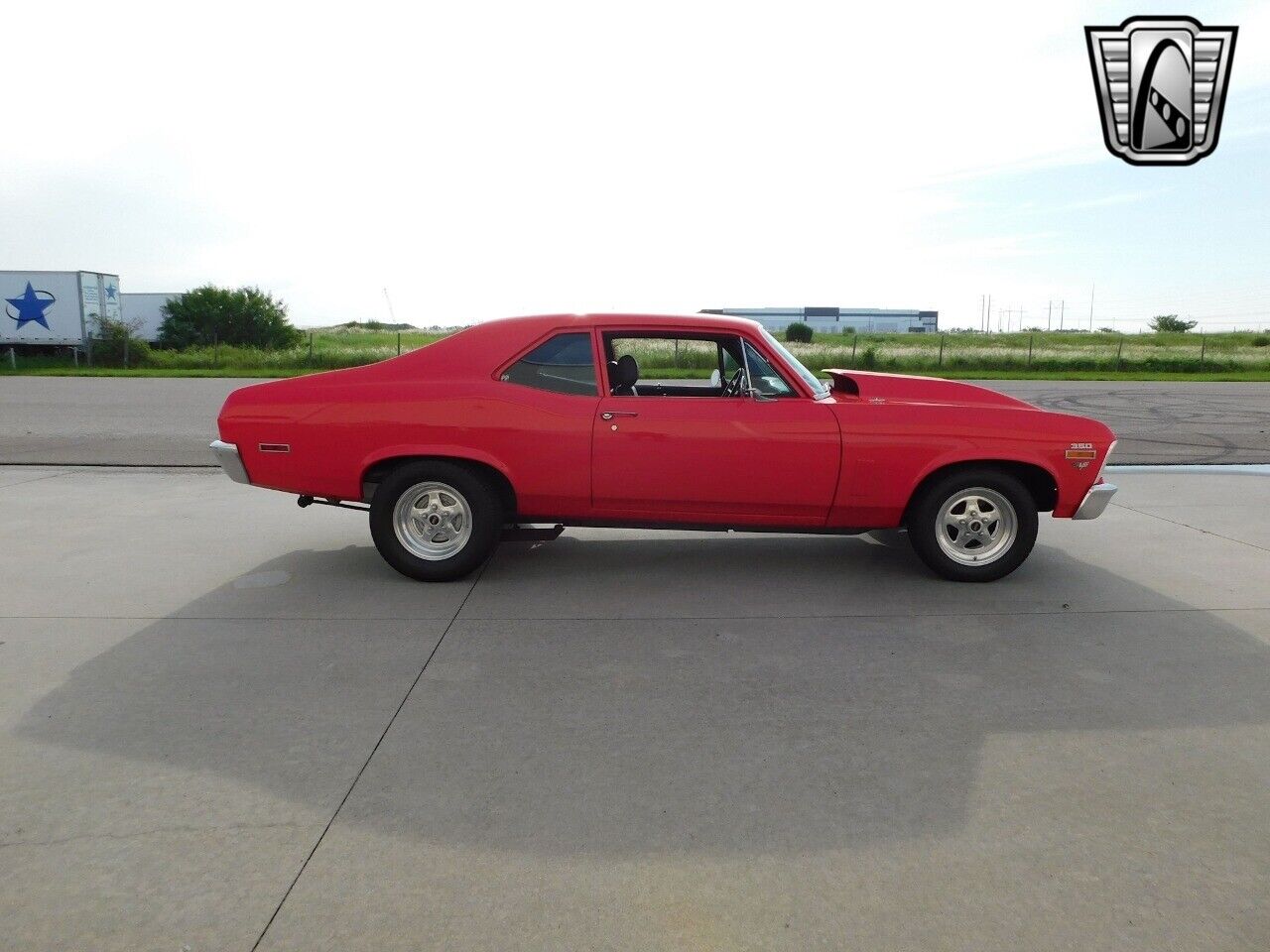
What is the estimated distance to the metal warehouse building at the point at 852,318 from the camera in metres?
125

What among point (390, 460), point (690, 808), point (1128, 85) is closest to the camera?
point (690, 808)

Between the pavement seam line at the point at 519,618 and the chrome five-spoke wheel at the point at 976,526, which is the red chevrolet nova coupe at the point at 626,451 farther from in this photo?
the pavement seam line at the point at 519,618

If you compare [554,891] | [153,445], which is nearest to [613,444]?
[554,891]

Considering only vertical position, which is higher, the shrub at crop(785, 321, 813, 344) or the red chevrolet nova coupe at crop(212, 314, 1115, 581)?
the shrub at crop(785, 321, 813, 344)

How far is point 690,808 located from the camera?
2.77m

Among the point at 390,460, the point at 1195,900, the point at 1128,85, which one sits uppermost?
the point at 1128,85

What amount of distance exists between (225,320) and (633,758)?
147ft

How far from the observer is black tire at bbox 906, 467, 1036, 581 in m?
5.20

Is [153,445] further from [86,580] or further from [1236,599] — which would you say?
[1236,599]

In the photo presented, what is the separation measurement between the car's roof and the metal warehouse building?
4556 inches

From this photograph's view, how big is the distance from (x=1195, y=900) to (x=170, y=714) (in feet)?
11.1

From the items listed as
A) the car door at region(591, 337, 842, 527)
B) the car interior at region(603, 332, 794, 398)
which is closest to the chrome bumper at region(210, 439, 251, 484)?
the car door at region(591, 337, 842, 527)

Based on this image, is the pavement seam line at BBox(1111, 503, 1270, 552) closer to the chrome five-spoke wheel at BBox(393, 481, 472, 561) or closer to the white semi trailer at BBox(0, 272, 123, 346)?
the chrome five-spoke wheel at BBox(393, 481, 472, 561)

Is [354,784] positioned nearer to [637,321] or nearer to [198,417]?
[637,321]
